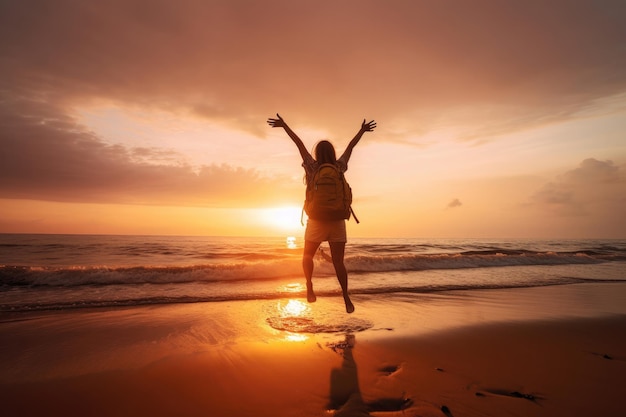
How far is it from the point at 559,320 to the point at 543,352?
2261mm

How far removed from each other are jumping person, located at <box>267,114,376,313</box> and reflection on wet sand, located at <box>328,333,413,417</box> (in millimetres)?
1656

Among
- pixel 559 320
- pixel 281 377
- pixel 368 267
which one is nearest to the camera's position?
pixel 281 377

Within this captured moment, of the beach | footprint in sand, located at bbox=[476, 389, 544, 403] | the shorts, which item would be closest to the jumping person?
the shorts

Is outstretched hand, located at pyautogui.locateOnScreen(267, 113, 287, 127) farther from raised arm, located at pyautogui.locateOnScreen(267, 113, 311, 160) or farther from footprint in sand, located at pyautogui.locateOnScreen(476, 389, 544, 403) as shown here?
footprint in sand, located at pyautogui.locateOnScreen(476, 389, 544, 403)

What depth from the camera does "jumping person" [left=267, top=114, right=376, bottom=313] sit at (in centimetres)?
511

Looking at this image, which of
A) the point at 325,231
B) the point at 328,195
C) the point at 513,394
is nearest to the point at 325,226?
the point at 325,231

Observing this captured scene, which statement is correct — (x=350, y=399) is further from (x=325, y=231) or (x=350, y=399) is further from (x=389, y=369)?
(x=325, y=231)

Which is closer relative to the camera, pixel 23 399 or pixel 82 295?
pixel 23 399

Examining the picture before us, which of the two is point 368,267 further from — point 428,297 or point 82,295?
point 82,295

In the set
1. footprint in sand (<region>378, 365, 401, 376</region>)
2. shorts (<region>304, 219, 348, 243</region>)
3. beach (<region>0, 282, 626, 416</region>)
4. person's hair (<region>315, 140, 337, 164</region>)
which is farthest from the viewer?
person's hair (<region>315, 140, 337, 164</region>)

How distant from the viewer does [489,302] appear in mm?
7699

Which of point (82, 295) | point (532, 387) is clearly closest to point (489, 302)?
point (532, 387)

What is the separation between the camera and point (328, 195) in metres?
4.95

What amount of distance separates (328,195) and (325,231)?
0.57 meters
